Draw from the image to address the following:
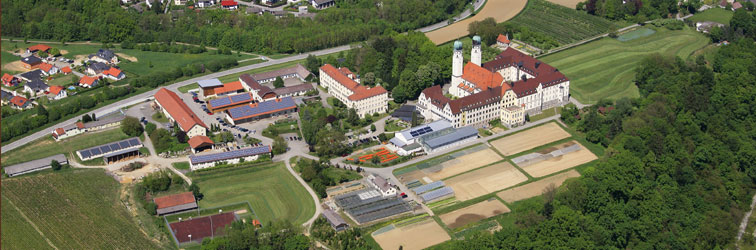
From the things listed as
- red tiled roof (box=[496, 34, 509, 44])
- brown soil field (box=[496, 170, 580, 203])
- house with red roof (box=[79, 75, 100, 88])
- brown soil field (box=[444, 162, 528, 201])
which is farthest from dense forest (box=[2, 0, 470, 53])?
brown soil field (box=[496, 170, 580, 203])

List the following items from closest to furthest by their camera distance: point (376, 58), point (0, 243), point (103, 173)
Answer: point (0, 243)
point (103, 173)
point (376, 58)

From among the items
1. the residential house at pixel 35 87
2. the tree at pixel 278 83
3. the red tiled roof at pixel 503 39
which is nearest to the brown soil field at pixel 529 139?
the red tiled roof at pixel 503 39

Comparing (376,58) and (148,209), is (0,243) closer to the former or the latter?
(148,209)

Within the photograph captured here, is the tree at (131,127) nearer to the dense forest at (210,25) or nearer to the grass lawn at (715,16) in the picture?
the dense forest at (210,25)

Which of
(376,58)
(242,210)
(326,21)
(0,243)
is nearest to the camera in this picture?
(0,243)

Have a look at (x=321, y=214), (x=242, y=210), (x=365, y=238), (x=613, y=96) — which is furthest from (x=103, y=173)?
(x=613, y=96)

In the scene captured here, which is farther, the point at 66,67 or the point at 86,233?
the point at 66,67

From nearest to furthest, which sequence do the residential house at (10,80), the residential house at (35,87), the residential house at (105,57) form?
the residential house at (35,87) → the residential house at (10,80) → the residential house at (105,57)
